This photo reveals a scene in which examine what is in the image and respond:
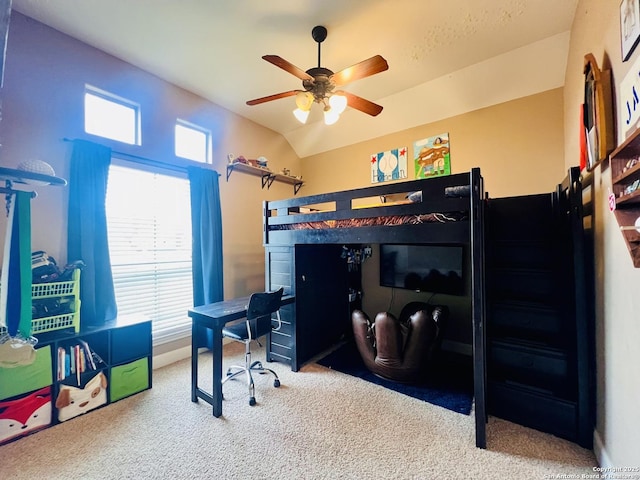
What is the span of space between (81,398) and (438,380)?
9.95 feet

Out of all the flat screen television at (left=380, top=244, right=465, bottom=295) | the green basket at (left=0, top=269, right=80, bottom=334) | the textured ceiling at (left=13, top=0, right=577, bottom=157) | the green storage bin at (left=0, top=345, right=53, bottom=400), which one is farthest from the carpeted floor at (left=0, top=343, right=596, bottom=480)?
the textured ceiling at (left=13, top=0, right=577, bottom=157)

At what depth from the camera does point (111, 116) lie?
8.86 feet

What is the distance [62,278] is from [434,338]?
3.16 m

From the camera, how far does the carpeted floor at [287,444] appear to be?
1.59 metres

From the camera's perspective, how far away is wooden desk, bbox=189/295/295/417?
2105 millimetres

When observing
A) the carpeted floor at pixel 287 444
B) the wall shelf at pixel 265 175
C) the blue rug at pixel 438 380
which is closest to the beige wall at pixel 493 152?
the blue rug at pixel 438 380

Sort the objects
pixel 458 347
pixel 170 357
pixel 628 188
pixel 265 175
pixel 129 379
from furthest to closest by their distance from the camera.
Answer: pixel 265 175 → pixel 458 347 → pixel 170 357 → pixel 129 379 → pixel 628 188

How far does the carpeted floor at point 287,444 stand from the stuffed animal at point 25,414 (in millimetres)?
69

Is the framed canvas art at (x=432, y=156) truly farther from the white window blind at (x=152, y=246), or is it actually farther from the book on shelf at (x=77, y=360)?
the book on shelf at (x=77, y=360)

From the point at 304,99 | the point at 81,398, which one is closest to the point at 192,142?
the point at 304,99

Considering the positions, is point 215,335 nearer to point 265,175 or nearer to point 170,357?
point 170,357

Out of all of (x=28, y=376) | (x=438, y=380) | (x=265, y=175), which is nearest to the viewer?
A: (x=28, y=376)

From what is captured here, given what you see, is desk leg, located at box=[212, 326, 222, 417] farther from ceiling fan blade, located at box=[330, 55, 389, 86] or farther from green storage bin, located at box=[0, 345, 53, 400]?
ceiling fan blade, located at box=[330, 55, 389, 86]

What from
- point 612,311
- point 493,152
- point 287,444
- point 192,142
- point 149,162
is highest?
point 192,142
